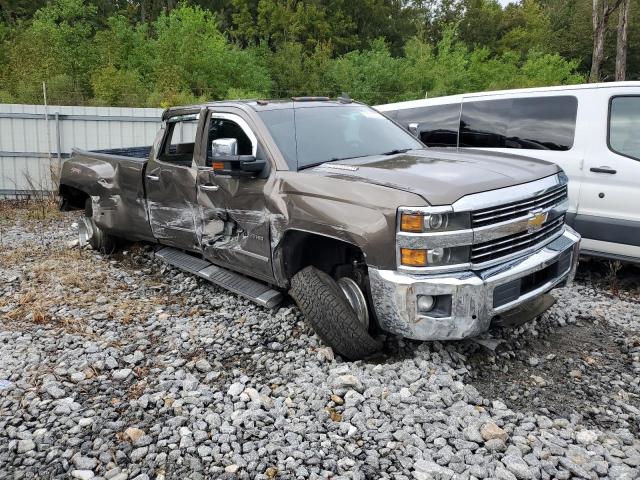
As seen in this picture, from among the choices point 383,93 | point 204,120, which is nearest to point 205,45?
→ point 383,93

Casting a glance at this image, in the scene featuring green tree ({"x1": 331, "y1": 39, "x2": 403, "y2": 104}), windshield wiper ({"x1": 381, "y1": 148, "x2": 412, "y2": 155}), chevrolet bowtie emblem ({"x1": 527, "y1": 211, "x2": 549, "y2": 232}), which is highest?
green tree ({"x1": 331, "y1": 39, "x2": 403, "y2": 104})

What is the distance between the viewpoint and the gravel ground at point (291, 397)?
9.55ft

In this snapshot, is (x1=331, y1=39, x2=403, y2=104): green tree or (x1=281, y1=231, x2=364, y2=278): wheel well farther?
(x1=331, y1=39, x2=403, y2=104): green tree

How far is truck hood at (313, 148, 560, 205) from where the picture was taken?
11.4ft

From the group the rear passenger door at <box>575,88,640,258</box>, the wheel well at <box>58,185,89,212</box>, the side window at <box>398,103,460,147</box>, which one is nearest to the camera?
the rear passenger door at <box>575,88,640,258</box>

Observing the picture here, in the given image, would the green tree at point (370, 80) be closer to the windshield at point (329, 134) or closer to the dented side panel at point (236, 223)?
the windshield at point (329, 134)

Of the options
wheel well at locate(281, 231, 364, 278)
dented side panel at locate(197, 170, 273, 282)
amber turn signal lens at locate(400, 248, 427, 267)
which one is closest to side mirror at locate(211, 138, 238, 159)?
dented side panel at locate(197, 170, 273, 282)

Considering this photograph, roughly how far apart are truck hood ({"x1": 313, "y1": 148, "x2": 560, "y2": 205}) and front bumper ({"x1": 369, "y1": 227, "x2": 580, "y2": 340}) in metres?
0.48

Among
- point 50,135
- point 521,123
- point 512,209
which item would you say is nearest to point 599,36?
point 521,123

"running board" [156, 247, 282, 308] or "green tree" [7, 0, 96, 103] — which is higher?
"green tree" [7, 0, 96, 103]

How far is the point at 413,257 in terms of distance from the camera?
342 centimetres

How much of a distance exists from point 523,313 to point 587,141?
2436 millimetres

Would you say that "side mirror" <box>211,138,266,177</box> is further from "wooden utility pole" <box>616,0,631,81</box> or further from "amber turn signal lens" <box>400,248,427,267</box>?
"wooden utility pole" <box>616,0,631,81</box>

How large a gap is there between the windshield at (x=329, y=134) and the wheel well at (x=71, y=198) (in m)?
3.63
